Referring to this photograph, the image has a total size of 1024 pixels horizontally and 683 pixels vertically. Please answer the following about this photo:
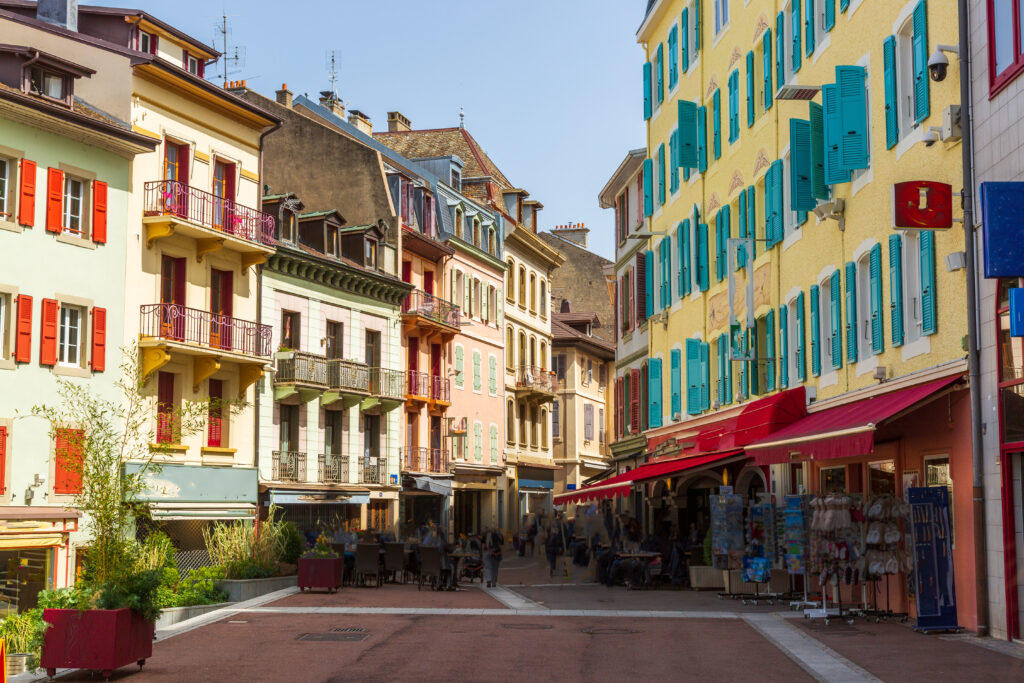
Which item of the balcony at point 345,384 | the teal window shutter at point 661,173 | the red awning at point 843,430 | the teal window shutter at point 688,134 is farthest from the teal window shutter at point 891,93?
the balcony at point 345,384

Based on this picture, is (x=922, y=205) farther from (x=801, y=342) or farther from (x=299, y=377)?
(x=299, y=377)

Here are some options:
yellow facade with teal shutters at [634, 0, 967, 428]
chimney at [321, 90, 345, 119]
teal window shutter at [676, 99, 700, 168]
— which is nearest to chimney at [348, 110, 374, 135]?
chimney at [321, 90, 345, 119]

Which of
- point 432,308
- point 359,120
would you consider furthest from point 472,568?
point 359,120

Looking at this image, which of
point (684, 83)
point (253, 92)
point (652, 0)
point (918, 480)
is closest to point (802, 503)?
point (918, 480)

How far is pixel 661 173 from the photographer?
116 feet

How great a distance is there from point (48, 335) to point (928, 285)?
19440 millimetres

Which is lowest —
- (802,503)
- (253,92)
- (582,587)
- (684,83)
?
(582,587)

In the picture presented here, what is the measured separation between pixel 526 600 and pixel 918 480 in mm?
8241

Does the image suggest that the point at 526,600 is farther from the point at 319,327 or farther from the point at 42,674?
the point at 319,327

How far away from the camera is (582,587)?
29.3m

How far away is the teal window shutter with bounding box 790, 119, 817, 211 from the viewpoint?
71.7ft

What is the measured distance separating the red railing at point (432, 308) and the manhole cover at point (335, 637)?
2876 cm

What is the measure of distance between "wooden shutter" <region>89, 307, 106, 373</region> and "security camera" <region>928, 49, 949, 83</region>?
20.2 m

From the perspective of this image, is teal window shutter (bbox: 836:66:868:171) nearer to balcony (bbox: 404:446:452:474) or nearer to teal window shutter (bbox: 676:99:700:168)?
teal window shutter (bbox: 676:99:700:168)
